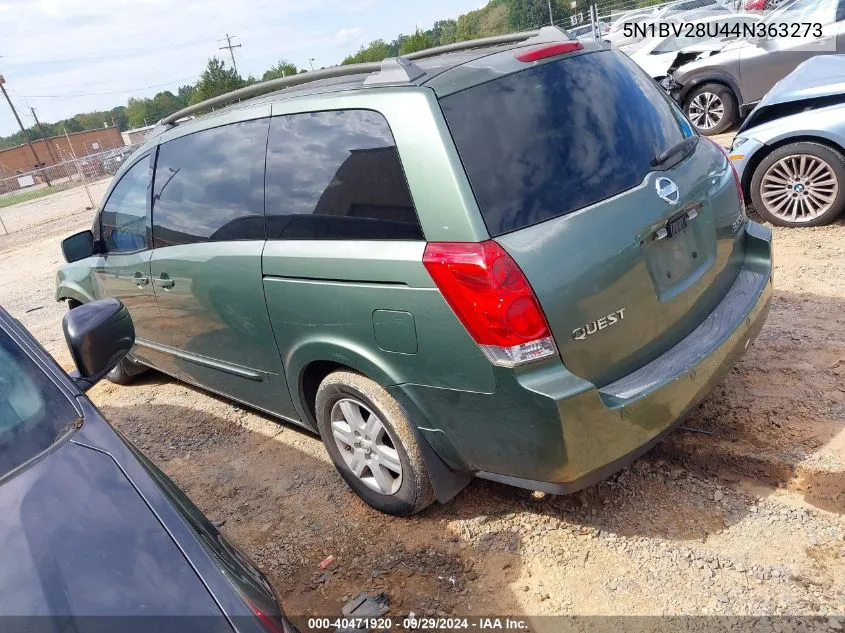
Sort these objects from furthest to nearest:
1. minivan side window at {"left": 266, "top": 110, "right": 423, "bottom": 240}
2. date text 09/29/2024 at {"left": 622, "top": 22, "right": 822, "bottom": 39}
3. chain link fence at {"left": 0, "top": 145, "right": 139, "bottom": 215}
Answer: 1. chain link fence at {"left": 0, "top": 145, "right": 139, "bottom": 215}
2. date text 09/29/2024 at {"left": 622, "top": 22, "right": 822, "bottom": 39}
3. minivan side window at {"left": 266, "top": 110, "right": 423, "bottom": 240}

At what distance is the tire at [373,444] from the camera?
9.01ft

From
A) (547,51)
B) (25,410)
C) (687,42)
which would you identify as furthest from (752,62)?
(25,410)

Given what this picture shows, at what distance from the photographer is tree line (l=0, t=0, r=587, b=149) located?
45469 millimetres

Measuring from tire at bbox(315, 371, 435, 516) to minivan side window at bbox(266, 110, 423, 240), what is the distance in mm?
678

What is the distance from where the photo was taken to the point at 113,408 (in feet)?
16.8

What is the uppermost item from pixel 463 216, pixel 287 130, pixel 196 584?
pixel 287 130

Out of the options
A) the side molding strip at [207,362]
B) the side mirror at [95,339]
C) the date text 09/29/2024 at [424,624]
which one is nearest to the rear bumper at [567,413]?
the date text 09/29/2024 at [424,624]

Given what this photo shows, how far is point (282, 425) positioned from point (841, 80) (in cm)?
520

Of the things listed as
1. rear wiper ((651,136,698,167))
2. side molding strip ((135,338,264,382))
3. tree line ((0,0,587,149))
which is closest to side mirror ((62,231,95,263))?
side molding strip ((135,338,264,382))

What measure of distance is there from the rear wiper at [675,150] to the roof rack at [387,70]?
70cm

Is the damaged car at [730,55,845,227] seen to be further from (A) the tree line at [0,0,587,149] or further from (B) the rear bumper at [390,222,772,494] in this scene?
(A) the tree line at [0,0,587,149]

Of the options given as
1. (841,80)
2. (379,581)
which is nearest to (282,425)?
(379,581)

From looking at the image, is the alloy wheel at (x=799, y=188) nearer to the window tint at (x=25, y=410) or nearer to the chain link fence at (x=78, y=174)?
the window tint at (x=25, y=410)

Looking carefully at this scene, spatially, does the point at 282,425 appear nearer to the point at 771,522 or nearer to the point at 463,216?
the point at 463,216
